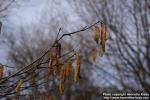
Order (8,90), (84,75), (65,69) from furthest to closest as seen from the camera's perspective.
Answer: (84,75) < (8,90) < (65,69)

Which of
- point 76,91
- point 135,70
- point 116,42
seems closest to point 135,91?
point 135,70

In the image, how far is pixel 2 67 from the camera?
14.9 ft

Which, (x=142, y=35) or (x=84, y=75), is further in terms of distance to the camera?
(x=84, y=75)

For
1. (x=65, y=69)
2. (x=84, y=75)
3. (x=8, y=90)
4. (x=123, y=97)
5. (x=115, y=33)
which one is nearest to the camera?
(x=65, y=69)

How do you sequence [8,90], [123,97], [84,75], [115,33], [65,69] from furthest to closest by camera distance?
[84,75], [115,33], [123,97], [8,90], [65,69]

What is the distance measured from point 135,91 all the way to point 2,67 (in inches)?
517

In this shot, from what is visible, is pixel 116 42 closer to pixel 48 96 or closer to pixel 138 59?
pixel 138 59

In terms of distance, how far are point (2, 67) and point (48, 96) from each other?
2.09 ft

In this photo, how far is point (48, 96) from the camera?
4668 mm

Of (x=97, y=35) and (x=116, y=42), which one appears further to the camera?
(x=116, y=42)

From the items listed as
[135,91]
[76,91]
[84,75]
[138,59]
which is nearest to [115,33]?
[138,59]

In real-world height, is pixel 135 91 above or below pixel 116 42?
below

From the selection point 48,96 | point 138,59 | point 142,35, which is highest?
point 142,35

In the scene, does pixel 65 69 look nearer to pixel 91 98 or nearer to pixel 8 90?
pixel 8 90
